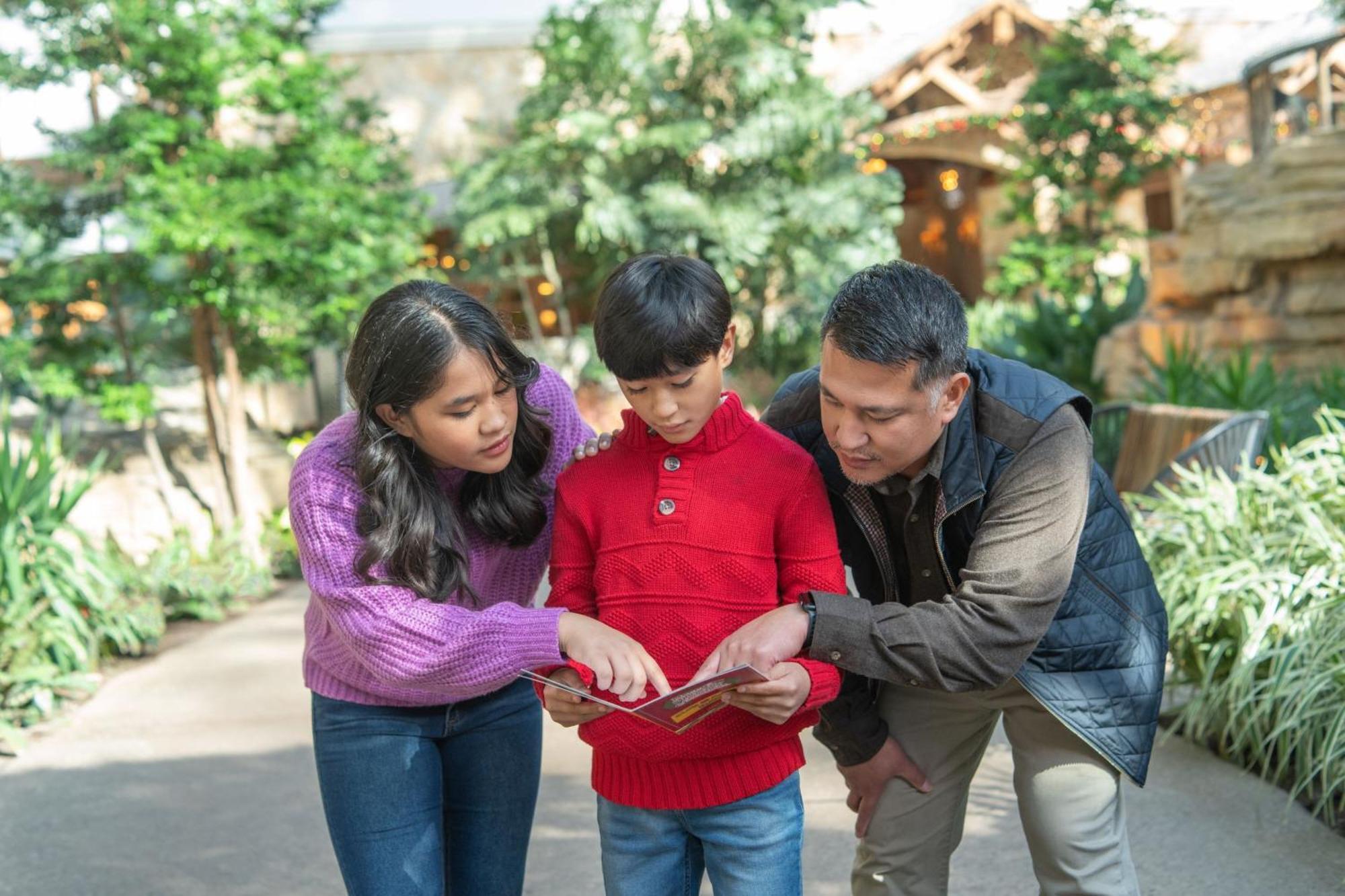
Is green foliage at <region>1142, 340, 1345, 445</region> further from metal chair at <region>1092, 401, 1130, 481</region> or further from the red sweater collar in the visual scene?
the red sweater collar

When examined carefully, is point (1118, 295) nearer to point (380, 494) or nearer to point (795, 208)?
point (795, 208)

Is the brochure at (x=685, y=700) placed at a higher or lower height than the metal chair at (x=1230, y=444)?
higher

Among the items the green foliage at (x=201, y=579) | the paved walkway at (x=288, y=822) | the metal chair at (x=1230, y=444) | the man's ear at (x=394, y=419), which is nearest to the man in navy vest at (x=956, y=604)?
the man's ear at (x=394, y=419)

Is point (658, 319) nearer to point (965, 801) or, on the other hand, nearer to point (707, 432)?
point (707, 432)

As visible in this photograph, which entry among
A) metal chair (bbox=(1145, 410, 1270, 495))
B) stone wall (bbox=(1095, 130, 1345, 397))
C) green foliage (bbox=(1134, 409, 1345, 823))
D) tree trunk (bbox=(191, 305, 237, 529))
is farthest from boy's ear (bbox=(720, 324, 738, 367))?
tree trunk (bbox=(191, 305, 237, 529))

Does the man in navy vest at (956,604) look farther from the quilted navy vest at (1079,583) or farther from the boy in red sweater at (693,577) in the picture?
the boy in red sweater at (693,577)

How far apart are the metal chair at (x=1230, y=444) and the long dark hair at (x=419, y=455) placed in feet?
13.7

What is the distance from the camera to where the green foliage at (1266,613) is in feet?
12.8

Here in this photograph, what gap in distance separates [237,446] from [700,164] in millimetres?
7883

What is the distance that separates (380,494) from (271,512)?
8.61 m

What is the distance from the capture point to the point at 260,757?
5.11 m

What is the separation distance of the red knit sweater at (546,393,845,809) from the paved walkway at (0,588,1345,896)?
5.27 ft

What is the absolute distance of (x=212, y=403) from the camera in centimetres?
942

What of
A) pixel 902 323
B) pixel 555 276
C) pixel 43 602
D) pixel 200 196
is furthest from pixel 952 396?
pixel 555 276
